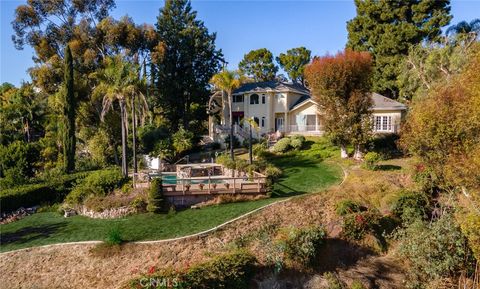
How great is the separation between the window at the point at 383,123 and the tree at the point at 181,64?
62.4ft

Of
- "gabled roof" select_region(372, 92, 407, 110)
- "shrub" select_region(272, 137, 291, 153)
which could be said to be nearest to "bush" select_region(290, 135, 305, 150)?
"shrub" select_region(272, 137, 291, 153)

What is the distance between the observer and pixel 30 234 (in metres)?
16.0

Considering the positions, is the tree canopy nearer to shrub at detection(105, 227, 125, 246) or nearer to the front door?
the front door

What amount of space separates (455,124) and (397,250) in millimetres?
5739

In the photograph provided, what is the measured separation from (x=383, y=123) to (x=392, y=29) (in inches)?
543

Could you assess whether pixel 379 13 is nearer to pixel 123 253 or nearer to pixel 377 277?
pixel 377 277

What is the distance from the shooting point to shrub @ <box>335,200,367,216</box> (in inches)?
630

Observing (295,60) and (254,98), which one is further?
(295,60)

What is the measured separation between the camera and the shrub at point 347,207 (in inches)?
630

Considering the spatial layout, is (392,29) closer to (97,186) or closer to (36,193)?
(97,186)

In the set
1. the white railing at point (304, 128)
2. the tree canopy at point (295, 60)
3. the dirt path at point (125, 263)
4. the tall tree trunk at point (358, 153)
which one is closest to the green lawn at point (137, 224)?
the dirt path at point (125, 263)

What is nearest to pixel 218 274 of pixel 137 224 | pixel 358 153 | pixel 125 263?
pixel 125 263

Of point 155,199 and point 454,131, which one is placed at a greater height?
point 454,131

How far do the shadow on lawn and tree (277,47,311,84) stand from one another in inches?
2013
